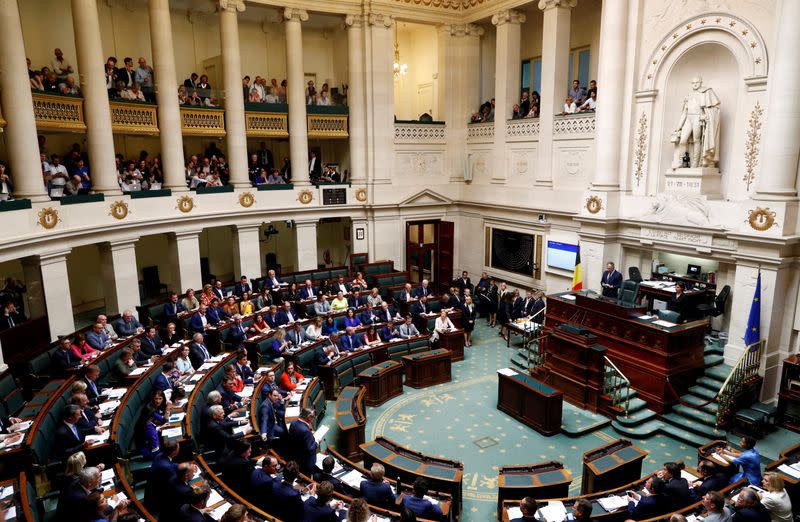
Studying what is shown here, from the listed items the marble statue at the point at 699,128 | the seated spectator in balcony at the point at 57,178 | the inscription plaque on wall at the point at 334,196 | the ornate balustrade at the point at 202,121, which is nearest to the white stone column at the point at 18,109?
the seated spectator in balcony at the point at 57,178

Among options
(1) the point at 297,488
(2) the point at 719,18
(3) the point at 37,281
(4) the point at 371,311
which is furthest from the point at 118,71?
(2) the point at 719,18

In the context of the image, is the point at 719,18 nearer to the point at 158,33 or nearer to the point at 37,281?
the point at 158,33

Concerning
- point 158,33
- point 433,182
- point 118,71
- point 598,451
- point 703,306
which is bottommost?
point 598,451

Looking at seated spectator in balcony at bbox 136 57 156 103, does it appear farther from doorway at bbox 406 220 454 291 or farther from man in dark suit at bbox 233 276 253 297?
doorway at bbox 406 220 454 291

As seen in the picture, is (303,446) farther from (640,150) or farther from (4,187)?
(640,150)

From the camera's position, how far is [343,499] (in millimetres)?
6668

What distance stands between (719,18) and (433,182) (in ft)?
36.1

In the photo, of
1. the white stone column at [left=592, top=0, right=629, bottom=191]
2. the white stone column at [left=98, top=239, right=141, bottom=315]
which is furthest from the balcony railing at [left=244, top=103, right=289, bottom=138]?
the white stone column at [left=592, top=0, right=629, bottom=191]

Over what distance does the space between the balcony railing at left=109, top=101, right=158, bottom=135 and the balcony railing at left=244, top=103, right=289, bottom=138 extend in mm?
3062

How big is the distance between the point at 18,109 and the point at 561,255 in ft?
49.0

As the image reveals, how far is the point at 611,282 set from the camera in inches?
559

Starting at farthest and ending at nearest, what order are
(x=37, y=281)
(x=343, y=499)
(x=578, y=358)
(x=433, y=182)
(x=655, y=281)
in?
(x=433, y=182) → (x=655, y=281) → (x=37, y=281) → (x=578, y=358) → (x=343, y=499)

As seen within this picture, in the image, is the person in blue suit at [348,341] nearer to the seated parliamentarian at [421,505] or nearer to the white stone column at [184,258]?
the seated parliamentarian at [421,505]

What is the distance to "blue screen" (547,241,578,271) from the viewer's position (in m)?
16.6
